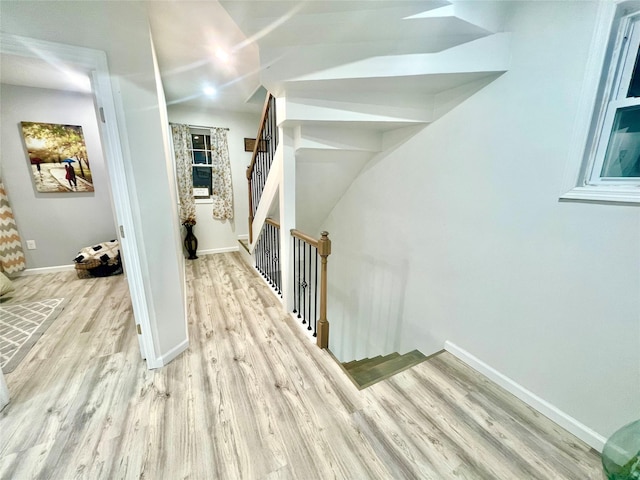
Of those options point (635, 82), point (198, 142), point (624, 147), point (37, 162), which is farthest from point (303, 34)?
point (37, 162)

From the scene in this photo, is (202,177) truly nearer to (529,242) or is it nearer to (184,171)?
(184,171)

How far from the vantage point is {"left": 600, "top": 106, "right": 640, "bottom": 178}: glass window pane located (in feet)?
3.78

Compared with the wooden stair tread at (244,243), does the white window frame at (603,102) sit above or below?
above

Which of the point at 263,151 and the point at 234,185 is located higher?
the point at 263,151

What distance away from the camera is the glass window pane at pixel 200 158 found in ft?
14.0

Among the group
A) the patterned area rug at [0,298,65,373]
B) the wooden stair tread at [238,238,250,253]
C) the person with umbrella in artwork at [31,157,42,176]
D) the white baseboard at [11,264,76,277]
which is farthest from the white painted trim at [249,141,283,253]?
the person with umbrella in artwork at [31,157,42,176]

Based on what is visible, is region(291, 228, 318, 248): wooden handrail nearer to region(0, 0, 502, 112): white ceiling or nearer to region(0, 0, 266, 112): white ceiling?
region(0, 0, 502, 112): white ceiling

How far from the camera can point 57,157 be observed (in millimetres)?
3279

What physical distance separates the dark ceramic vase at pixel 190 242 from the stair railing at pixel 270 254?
133 cm

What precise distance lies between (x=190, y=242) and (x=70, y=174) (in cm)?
174

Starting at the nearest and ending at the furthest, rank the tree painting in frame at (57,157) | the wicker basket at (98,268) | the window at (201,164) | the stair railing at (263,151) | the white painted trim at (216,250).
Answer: the stair railing at (263,151)
the tree painting in frame at (57,157)
the wicker basket at (98,268)
the window at (201,164)
the white painted trim at (216,250)

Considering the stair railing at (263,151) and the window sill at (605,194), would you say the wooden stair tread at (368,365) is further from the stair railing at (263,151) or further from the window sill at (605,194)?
the stair railing at (263,151)

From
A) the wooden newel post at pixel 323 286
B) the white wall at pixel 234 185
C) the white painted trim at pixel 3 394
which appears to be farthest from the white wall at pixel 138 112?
the white wall at pixel 234 185

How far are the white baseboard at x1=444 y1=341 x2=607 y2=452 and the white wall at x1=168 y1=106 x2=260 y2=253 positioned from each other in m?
4.02
